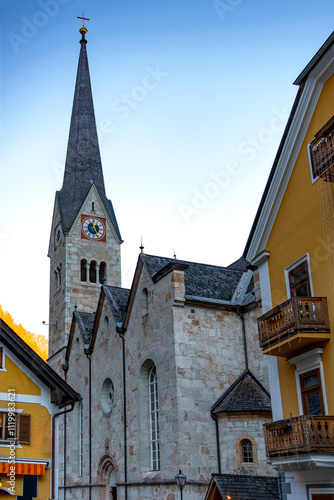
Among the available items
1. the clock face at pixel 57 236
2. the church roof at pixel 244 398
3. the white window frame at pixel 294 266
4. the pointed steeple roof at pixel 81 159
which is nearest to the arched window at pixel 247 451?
the church roof at pixel 244 398

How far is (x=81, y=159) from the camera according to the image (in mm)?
53094

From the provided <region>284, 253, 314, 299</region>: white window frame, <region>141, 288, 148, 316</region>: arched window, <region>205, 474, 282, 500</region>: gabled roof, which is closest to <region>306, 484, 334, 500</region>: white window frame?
<region>205, 474, 282, 500</region>: gabled roof

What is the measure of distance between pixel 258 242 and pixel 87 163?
36.4 metres

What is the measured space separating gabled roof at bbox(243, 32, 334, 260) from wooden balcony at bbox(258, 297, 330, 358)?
11.1 ft

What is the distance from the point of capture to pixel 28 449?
56.7ft

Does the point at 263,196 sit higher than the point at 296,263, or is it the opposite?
the point at 263,196

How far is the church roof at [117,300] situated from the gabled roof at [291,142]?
13133 mm

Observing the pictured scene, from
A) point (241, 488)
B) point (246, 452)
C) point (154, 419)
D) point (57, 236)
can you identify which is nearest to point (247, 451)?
point (246, 452)

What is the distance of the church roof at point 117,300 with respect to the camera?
3097 centimetres

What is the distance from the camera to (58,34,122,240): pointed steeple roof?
164 ft

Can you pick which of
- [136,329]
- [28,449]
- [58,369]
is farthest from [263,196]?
[58,369]

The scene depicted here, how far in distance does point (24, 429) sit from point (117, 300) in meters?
15.1

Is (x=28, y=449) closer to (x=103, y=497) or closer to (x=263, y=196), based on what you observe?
(x=263, y=196)

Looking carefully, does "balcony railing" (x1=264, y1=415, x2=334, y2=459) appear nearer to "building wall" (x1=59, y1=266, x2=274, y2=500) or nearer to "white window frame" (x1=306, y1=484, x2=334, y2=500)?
"white window frame" (x1=306, y1=484, x2=334, y2=500)
